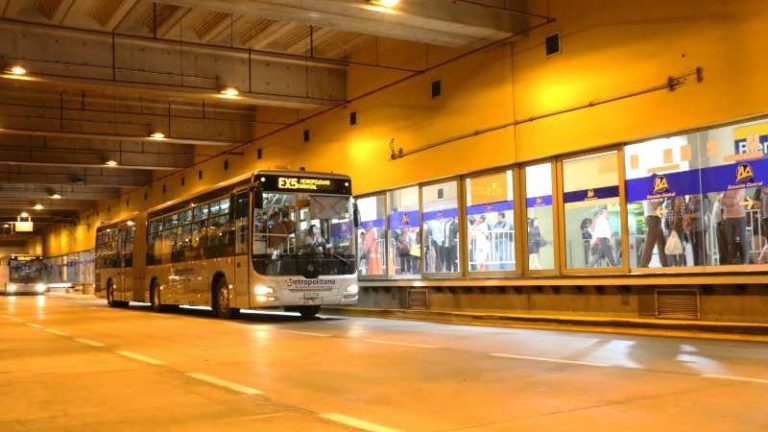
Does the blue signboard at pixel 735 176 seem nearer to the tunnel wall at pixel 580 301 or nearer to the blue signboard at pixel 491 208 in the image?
the tunnel wall at pixel 580 301

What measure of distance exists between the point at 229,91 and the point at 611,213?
11638 millimetres

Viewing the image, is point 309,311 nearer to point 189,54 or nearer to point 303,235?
point 303,235

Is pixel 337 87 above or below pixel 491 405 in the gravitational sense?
above

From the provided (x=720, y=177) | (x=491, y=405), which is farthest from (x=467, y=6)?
(x=491, y=405)

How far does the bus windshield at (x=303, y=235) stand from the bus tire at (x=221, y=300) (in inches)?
85.6

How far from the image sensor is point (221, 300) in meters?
19.7

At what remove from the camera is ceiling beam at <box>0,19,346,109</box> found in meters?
18.9

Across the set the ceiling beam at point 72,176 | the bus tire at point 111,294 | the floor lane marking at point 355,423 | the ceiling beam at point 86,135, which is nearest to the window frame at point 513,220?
the floor lane marking at point 355,423

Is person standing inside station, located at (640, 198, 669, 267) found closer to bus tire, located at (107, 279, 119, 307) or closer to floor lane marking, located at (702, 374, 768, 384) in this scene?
floor lane marking, located at (702, 374, 768, 384)

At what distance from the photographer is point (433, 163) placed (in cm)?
1988

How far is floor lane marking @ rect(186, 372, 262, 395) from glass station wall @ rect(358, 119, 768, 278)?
9.09 metres

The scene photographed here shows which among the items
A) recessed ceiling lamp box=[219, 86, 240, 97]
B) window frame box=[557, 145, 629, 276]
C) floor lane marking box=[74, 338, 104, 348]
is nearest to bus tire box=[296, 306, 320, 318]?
recessed ceiling lamp box=[219, 86, 240, 97]

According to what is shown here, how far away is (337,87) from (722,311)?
14.7m

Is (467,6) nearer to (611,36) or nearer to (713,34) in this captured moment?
(611,36)
